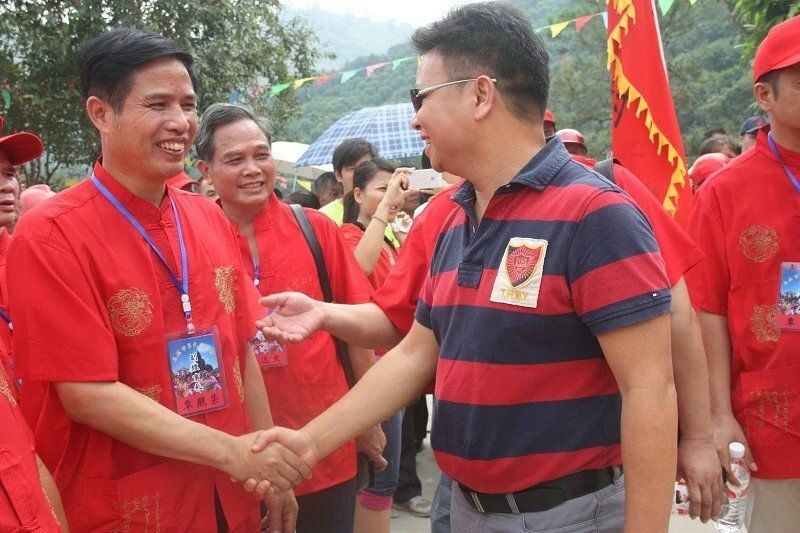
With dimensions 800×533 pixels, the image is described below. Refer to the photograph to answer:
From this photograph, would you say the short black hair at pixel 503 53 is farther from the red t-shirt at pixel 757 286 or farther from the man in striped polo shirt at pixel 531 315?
the red t-shirt at pixel 757 286

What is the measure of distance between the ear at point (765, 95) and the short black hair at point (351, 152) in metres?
3.07

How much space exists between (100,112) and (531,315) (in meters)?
1.42

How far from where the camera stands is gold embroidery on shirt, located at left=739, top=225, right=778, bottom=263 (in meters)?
2.82

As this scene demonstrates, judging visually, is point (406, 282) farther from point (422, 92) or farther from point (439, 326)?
point (422, 92)

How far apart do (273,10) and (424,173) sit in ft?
31.4

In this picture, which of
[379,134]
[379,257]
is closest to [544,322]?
[379,257]

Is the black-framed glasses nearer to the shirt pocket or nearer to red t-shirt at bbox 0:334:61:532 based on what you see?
red t-shirt at bbox 0:334:61:532

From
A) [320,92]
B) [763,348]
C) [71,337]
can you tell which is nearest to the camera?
[71,337]

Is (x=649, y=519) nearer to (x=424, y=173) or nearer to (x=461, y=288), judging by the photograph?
(x=461, y=288)

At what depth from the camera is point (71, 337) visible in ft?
7.07

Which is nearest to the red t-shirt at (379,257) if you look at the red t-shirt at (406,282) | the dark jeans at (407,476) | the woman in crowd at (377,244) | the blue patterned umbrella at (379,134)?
the woman in crowd at (377,244)

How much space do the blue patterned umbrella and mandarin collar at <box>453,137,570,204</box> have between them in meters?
7.35

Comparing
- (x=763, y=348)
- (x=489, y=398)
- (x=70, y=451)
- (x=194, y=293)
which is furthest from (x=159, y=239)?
(x=763, y=348)

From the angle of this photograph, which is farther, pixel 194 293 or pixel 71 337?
pixel 194 293
